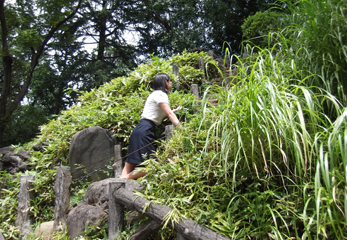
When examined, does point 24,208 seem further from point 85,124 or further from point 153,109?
point 153,109

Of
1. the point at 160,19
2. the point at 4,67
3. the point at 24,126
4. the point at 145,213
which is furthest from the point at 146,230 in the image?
the point at 24,126

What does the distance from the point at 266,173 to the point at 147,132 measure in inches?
69.8

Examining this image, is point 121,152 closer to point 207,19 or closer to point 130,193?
point 130,193

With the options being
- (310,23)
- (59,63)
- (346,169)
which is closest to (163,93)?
(310,23)

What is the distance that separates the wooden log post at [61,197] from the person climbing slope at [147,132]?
755 millimetres

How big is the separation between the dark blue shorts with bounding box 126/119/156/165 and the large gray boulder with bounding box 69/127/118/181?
3.84 feet

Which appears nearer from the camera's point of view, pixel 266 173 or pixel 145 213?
pixel 266 173

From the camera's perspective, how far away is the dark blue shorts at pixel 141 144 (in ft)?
12.0

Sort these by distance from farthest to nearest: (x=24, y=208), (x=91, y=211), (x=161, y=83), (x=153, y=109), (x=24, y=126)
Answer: (x=24, y=126)
(x=24, y=208)
(x=161, y=83)
(x=153, y=109)
(x=91, y=211)

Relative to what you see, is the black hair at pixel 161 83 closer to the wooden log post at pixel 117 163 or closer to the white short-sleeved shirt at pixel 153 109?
the white short-sleeved shirt at pixel 153 109

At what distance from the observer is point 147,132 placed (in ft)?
12.3

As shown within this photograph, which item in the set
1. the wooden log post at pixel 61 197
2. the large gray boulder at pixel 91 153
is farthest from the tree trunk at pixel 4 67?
the wooden log post at pixel 61 197

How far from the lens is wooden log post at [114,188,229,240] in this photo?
2.10m

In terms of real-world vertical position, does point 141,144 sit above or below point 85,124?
below
